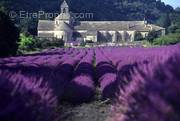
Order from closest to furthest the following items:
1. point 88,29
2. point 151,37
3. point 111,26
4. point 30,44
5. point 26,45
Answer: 1. point 26,45
2. point 30,44
3. point 151,37
4. point 88,29
5. point 111,26

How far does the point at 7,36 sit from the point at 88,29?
108m

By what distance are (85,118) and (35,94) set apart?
182 inches

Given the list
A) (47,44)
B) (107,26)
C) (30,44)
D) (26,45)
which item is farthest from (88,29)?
(26,45)

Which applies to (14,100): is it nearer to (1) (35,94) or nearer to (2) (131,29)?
(1) (35,94)

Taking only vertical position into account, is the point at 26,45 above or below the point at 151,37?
below

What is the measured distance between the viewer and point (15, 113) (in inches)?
216

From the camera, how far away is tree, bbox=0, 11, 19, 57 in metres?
49.7

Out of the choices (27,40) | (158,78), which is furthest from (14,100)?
(27,40)

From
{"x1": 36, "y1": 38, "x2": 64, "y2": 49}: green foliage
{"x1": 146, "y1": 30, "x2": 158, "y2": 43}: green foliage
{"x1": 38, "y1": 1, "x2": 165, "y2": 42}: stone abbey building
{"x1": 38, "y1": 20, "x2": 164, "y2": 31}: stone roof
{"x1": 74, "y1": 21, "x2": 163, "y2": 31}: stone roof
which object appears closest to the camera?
{"x1": 36, "y1": 38, "x2": 64, "y2": 49}: green foliage

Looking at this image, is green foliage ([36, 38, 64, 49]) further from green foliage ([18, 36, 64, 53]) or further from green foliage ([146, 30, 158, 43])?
green foliage ([146, 30, 158, 43])

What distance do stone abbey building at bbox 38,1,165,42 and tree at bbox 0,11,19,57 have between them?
94.4m

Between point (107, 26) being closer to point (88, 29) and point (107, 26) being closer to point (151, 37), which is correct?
point (88, 29)

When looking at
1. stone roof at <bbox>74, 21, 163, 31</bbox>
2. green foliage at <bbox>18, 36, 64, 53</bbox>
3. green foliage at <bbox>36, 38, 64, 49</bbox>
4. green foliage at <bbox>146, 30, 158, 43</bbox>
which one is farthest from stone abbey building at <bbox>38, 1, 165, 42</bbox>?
green foliage at <bbox>18, 36, 64, 53</bbox>

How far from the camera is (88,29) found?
159 metres
